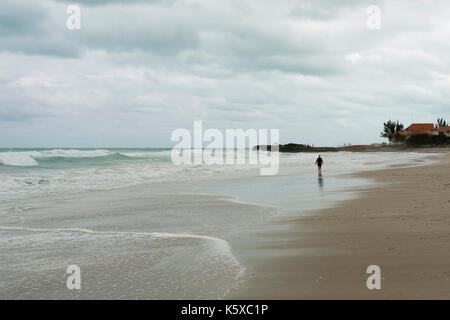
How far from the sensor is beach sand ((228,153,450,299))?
435 centimetres

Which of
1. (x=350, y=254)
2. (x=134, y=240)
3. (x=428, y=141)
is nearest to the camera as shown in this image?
(x=350, y=254)

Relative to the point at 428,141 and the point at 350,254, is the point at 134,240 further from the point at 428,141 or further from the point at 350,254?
the point at 428,141

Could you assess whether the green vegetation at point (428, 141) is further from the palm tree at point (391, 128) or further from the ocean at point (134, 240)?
the ocean at point (134, 240)

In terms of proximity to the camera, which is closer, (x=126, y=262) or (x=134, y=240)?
(x=126, y=262)

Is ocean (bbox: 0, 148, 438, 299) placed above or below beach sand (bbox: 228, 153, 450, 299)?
below

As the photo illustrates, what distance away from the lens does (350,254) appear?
5.81 metres

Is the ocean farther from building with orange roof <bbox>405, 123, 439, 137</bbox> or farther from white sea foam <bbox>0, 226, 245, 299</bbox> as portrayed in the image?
building with orange roof <bbox>405, 123, 439, 137</bbox>

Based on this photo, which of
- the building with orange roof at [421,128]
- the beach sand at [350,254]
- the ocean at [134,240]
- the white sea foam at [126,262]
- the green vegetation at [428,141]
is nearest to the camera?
the beach sand at [350,254]

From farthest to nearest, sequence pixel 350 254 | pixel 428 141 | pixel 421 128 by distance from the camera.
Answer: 1. pixel 421 128
2. pixel 428 141
3. pixel 350 254

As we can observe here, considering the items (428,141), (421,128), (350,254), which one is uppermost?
(421,128)

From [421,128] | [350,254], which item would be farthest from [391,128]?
[350,254]

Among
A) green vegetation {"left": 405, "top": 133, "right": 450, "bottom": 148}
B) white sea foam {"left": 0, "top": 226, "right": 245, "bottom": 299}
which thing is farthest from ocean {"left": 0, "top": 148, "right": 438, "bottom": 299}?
green vegetation {"left": 405, "top": 133, "right": 450, "bottom": 148}

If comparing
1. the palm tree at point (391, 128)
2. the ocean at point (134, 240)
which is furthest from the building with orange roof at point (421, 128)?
the ocean at point (134, 240)

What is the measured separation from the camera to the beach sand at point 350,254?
435cm
